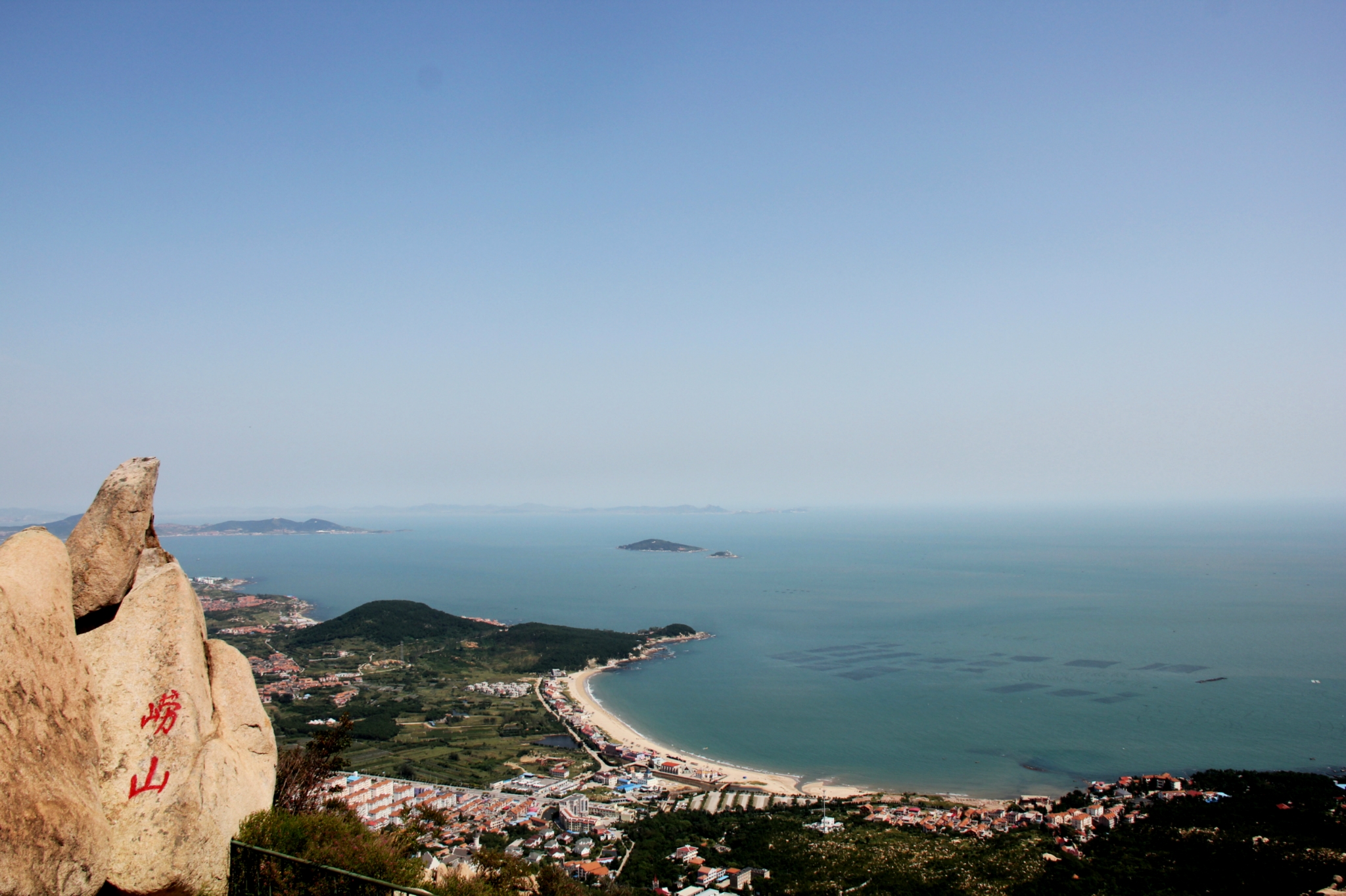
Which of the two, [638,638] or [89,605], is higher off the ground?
[89,605]

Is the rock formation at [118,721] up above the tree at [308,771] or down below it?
above

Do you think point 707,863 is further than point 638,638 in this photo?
No

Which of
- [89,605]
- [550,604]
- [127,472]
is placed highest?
[127,472]

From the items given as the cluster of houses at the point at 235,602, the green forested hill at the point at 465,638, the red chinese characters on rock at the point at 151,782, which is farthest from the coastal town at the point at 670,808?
the cluster of houses at the point at 235,602

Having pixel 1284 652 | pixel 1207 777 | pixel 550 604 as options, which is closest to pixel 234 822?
pixel 1207 777

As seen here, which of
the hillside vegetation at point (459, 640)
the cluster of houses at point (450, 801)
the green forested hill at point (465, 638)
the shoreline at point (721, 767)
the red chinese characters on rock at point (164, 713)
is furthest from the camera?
the green forested hill at point (465, 638)

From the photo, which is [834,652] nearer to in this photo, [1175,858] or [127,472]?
[1175,858]

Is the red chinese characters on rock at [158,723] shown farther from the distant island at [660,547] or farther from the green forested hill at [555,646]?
the distant island at [660,547]

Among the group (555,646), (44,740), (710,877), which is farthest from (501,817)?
(555,646)
